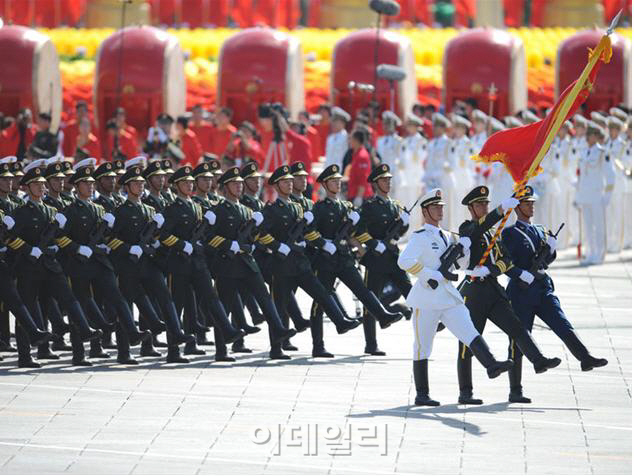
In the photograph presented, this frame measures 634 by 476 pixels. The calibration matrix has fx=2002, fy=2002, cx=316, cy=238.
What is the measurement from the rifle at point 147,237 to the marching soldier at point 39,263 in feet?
2.06

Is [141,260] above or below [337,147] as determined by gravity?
above

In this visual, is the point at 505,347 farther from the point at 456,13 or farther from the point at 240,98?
the point at 456,13

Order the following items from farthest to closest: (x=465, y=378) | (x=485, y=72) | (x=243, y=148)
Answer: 1. (x=485, y=72)
2. (x=243, y=148)
3. (x=465, y=378)

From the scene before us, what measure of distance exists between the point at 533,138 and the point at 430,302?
1.63 m

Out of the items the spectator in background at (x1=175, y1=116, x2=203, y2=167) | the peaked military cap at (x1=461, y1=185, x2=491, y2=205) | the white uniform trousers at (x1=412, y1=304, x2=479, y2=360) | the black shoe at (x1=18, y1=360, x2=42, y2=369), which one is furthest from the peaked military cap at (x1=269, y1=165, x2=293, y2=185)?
the spectator in background at (x1=175, y1=116, x2=203, y2=167)

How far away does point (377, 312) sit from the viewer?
54.4 feet

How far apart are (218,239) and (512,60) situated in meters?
17.7

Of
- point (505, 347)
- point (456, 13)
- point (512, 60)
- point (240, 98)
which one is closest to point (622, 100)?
point (512, 60)

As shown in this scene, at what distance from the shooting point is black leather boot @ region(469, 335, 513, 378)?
14.1 metres

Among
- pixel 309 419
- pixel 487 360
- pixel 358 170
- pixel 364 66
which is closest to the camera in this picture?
pixel 309 419

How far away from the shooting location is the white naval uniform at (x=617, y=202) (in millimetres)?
25609

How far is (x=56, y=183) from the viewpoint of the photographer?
16.7 metres

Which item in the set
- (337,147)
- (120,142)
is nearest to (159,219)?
(337,147)

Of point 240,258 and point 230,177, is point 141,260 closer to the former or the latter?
point 240,258
